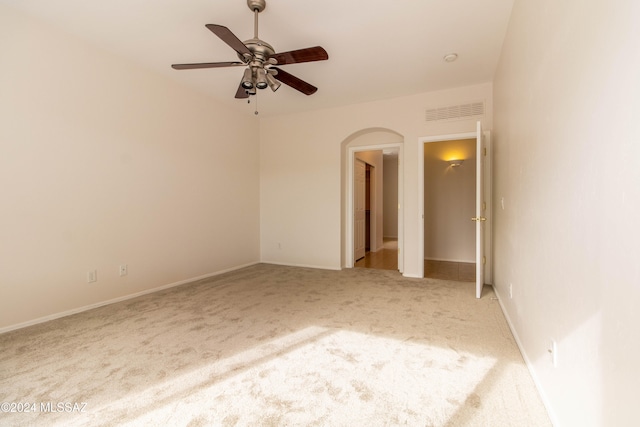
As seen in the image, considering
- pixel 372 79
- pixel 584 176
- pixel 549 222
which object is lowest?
pixel 549 222

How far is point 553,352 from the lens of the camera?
141cm

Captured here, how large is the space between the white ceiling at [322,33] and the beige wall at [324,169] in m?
0.59

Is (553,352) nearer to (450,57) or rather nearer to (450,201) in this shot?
(450,57)

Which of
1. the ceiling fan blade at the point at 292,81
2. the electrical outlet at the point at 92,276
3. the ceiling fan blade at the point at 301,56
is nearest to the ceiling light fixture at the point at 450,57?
the ceiling fan blade at the point at 292,81

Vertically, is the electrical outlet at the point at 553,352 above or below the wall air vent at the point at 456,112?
below

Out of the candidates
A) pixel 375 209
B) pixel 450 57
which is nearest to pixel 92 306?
pixel 450 57

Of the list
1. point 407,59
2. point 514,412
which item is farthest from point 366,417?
point 407,59

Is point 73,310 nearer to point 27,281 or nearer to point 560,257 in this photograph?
point 27,281

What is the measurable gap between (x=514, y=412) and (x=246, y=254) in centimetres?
441

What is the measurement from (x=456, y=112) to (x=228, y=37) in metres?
3.32

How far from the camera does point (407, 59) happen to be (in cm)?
329

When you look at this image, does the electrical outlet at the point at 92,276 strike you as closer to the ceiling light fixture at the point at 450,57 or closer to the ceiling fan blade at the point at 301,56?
the ceiling fan blade at the point at 301,56

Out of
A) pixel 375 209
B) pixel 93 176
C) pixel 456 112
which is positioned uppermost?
pixel 456 112

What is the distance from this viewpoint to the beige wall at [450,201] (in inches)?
214
